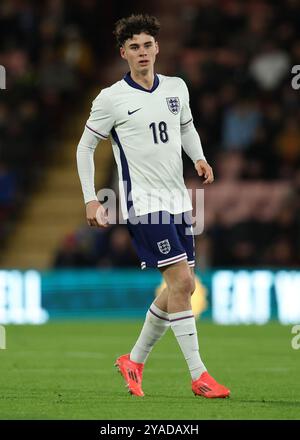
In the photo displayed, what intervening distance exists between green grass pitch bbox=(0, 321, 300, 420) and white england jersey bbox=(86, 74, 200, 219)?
1.30 meters

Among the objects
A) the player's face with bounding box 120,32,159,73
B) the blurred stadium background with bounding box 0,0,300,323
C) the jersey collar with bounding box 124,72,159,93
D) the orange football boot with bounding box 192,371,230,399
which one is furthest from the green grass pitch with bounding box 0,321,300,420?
the player's face with bounding box 120,32,159,73

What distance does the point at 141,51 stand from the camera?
9.02 meters

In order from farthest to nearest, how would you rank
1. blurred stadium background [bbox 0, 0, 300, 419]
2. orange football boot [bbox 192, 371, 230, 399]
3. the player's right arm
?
blurred stadium background [bbox 0, 0, 300, 419] < the player's right arm < orange football boot [bbox 192, 371, 230, 399]

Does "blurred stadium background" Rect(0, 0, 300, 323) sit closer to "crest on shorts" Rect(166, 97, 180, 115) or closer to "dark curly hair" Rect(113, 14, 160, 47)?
"crest on shorts" Rect(166, 97, 180, 115)

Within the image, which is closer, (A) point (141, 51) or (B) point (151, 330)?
(A) point (141, 51)

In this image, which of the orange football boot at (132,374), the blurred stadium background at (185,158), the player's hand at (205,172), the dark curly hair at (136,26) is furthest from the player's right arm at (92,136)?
the blurred stadium background at (185,158)

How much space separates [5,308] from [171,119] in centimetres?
916

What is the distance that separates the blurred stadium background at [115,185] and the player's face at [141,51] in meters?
3.19

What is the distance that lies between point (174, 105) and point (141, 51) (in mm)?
431

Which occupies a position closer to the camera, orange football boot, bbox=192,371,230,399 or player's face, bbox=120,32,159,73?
orange football boot, bbox=192,371,230,399

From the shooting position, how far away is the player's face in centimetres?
902

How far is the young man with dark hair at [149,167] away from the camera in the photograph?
888 cm
